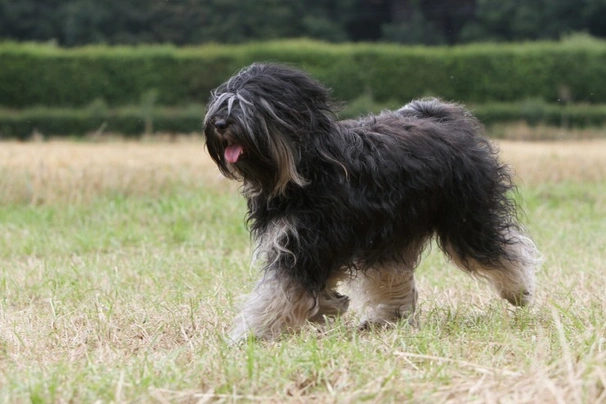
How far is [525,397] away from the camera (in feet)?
10.9

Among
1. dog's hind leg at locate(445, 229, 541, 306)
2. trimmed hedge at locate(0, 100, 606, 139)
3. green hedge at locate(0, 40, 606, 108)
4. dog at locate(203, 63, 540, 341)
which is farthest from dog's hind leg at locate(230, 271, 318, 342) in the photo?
green hedge at locate(0, 40, 606, 108)

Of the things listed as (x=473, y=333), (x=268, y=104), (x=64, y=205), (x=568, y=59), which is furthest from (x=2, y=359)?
(x=568, y=59)

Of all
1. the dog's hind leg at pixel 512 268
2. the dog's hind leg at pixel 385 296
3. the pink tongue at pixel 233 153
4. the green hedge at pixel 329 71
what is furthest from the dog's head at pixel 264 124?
the green hedge at pixel 329 71

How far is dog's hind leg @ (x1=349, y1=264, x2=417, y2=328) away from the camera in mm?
5754

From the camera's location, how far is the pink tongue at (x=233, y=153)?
4.55 metres

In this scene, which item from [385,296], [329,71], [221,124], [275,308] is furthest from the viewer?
[329,71]

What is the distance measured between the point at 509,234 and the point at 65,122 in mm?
20811

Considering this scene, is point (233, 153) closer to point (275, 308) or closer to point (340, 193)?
point (340, 193)

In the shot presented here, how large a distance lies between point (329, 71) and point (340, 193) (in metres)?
21.5

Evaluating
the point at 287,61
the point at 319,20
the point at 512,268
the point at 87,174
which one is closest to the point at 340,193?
the point at 512,268

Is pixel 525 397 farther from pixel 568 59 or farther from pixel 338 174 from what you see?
pixel 568 59

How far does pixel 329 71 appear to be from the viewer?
85.6 ft

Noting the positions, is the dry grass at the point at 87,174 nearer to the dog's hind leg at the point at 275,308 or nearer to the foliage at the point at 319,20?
the dog's hind leg at the point at 275,308

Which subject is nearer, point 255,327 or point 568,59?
point 255,327
